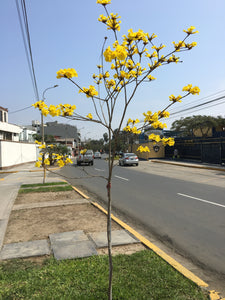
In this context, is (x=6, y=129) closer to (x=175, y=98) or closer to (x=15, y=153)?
(x=15, y=153)

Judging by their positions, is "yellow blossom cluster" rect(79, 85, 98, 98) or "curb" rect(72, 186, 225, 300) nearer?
"yellow blossom cluster" rect(79, 85, 98, 98)

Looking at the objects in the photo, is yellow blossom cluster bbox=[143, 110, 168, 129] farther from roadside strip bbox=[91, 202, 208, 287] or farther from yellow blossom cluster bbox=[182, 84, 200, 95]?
roadside strip bbox=[91, 202, 208, 287]

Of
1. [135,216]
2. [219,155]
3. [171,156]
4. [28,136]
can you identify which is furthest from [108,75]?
[28,136]

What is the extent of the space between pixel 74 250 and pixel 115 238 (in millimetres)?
935

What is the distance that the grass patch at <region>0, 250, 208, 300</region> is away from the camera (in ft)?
10.2

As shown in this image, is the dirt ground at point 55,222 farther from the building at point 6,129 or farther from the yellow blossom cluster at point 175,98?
the building at point 6,129

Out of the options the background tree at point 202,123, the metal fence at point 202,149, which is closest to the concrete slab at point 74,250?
the metal fence at point 202,149

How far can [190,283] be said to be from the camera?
3361 millimetres

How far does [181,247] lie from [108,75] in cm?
352

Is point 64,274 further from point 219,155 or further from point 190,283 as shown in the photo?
point 219,155

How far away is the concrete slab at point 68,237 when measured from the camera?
495cm

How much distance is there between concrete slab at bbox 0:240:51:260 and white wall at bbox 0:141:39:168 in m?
22.2

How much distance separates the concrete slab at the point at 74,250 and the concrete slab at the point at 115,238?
17 cm

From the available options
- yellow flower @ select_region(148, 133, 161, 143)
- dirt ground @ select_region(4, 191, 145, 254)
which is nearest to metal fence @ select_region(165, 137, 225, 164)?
dirt ground @ select_region(4, 191, 145, 254)
